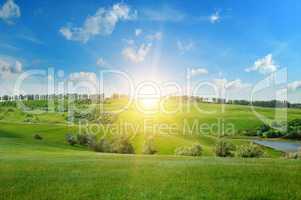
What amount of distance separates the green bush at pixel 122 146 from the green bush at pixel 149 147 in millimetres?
3088

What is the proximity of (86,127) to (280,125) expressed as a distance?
52.5 metres

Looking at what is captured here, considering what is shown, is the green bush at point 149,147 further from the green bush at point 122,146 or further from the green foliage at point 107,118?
the green foliage at point 107,118

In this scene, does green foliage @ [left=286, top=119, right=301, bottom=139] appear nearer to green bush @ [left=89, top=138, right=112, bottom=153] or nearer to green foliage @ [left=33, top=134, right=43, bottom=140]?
green bush @ [left=89, top=138, right=112, bottom=153]

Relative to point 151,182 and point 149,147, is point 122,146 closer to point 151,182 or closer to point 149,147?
point 149,147

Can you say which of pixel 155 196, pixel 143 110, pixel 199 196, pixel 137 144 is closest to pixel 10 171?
pixel 155 196

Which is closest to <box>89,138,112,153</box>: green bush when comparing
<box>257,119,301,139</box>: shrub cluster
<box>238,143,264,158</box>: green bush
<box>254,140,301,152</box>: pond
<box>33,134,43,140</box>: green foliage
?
<box>33,134,43,140</box>: green foliage

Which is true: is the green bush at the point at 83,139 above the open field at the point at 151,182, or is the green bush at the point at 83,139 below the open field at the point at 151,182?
below

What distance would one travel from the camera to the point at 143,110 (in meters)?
69.3

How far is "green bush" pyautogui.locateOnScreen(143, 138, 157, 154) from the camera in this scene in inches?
2395

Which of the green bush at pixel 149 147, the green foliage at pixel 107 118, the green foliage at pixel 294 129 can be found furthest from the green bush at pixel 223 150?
the green foliage at pixel 107 118

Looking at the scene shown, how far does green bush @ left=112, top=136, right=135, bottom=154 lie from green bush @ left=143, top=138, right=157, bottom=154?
3.09 m

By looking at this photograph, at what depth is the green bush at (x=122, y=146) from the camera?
56812 mm

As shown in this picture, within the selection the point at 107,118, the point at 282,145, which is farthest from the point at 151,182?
the point at 107,118

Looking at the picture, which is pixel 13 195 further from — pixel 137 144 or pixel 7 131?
pixel 7 131
